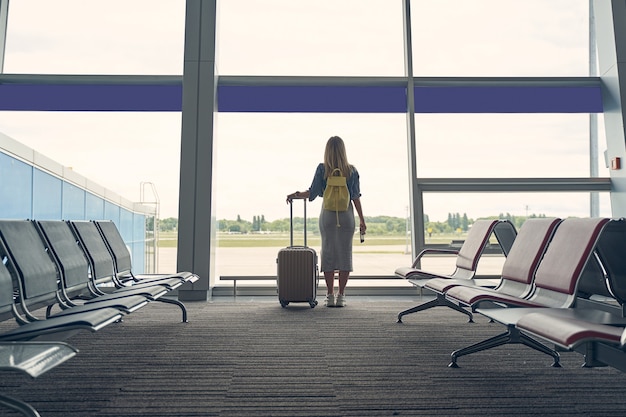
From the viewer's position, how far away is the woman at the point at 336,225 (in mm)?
4168

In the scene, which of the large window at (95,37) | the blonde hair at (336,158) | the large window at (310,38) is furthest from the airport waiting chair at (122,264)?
the large window at (310,38)

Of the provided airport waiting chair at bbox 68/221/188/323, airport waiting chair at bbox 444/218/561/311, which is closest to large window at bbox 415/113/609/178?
airport waiting chair at bbox 444/218/561/311

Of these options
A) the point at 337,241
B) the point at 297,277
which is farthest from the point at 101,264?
the point at 337,241

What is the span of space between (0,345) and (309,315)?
95.8 inches

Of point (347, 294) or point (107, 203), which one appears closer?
point (347, 294)

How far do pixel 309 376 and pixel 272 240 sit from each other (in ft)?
10.3

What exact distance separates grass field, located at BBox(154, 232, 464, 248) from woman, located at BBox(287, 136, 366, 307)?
2.32 feet

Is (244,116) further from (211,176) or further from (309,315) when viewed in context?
(309,315)

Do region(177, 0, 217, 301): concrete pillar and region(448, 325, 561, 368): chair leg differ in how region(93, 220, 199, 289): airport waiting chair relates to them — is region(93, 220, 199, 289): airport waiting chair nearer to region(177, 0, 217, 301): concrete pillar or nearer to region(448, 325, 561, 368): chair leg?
region(177, 0, 217, 301): concrete pillar

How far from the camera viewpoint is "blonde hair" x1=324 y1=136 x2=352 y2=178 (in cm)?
425

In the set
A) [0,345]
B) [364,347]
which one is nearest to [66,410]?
[0,345]

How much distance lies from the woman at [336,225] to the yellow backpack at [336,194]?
6 cm

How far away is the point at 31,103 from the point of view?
4969mm

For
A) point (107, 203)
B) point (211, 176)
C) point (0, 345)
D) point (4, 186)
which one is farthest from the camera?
point (107, 203)
